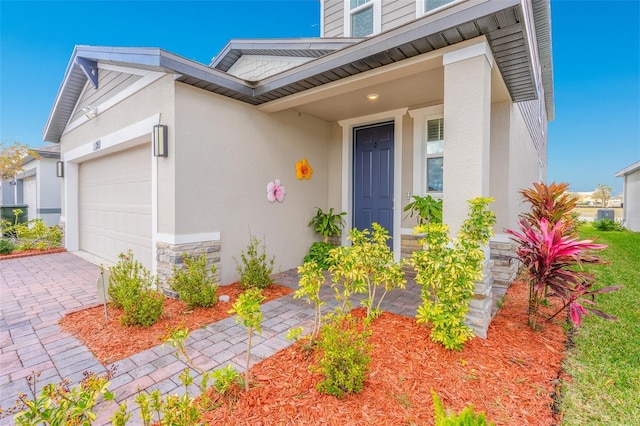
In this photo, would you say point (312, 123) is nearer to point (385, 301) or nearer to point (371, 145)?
point (371, 145)

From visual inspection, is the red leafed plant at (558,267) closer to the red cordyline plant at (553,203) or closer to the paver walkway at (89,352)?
the red cordyline plant at (553,203)

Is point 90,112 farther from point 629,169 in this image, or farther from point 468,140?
point 629,169

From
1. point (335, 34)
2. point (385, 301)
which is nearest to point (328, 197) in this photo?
point (385, 301)

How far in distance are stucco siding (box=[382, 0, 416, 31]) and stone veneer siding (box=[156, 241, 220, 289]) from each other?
5448 mm

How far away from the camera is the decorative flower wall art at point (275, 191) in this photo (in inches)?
226

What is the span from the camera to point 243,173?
17.5 ft

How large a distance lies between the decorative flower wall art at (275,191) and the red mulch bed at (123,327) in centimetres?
203

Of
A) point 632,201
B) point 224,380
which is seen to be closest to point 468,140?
point 224,380

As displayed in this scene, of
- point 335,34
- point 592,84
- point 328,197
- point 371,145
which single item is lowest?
point 328,197

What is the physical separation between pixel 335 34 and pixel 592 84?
18364 millimetres

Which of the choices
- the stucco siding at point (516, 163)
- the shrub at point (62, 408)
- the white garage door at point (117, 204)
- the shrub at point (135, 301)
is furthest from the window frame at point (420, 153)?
the shrub at point (62, 408)

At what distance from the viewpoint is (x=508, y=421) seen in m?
2.02

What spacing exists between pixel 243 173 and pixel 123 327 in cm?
286

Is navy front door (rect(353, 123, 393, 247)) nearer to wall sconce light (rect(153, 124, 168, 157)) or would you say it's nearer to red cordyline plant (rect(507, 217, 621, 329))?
red cordyline plant (rect(507, 217, 621, 329))
